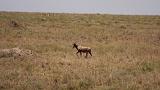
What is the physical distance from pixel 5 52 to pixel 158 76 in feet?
25.9

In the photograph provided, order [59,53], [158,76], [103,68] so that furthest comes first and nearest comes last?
[59,53]
[103,68]
[158,76]

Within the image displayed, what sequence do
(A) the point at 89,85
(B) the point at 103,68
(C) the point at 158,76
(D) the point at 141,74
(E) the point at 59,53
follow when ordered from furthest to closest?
(E) the point at 59,53
(B) the point at 103,68
(D) the point at 141,74
(C) the point at 158,76
(A) the point at 89,85

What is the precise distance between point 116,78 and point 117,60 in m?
4.51

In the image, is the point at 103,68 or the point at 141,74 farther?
the point at 103,68

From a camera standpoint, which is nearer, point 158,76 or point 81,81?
point 81,81

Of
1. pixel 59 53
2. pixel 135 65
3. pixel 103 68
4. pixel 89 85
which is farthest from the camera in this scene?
pixel 59 53

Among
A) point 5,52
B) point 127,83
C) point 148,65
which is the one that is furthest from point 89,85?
point 5,52

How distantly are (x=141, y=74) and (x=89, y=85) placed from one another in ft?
8.88

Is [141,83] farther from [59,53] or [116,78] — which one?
[59,53]

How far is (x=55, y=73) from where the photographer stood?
12055 mm

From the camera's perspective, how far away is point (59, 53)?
17672 mm

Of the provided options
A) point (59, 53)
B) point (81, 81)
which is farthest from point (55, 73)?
point (59, 53)

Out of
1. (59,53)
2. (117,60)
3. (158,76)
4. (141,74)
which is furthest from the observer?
(59,53)

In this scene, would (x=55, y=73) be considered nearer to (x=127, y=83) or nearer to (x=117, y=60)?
(x=127, y=83)
